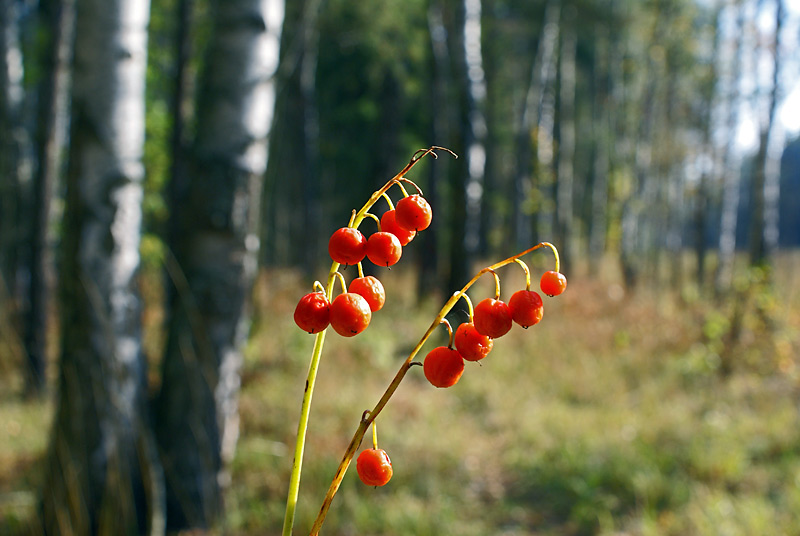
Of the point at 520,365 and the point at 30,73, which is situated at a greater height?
the point at 30,73

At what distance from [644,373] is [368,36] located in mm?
7089

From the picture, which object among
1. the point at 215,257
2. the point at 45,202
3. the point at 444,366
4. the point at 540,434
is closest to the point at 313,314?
the point at 444,366

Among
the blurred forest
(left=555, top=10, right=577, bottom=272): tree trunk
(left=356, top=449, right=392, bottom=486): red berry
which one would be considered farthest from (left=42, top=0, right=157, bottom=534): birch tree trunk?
(left=555, top=10, right=577, bottom=272): tree trunk

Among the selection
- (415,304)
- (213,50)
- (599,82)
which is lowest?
(415,304)

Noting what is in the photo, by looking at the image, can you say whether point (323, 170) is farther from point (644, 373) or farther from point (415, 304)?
point (644, 373)

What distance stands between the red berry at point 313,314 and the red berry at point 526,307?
16 centimetres

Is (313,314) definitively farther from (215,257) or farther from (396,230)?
(215,257)

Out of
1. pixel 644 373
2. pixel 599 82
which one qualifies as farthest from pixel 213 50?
pixel 599 82

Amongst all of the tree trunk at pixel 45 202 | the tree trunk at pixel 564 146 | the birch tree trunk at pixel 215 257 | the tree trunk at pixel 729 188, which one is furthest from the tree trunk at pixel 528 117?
the birch tree trunk at pixel 215 257

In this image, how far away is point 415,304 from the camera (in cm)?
1050

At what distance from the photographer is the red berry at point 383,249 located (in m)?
0.50

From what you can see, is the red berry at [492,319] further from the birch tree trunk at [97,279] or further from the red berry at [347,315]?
the birch tree trunk at [97,279]

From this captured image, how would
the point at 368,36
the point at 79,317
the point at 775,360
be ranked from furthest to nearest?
the point at 368,36, the point at 775,360, the point at 79,317

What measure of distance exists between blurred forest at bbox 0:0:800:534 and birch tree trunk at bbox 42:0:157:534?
10 millimetres
